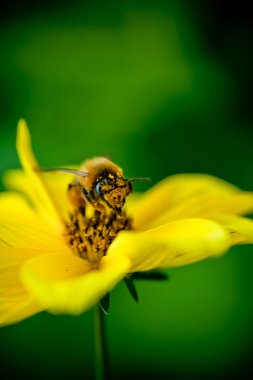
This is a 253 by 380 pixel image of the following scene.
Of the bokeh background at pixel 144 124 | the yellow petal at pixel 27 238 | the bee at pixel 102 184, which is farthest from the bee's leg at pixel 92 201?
the bokeh background at pixel 144 124

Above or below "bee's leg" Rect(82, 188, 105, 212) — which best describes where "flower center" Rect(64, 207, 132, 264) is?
below

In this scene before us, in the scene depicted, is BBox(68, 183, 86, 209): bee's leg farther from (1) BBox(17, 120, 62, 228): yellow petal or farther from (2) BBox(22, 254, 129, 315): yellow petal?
(2) BBox(22, 254, 129, 315): yellow petal

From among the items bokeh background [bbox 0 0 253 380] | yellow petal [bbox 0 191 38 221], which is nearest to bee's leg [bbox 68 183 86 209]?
yellow petal [bbox 0 191 38 221]

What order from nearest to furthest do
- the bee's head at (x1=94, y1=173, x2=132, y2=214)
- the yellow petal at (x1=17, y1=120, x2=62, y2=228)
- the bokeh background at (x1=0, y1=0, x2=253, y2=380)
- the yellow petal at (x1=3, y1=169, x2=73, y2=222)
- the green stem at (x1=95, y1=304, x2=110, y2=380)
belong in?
the green stem at (x1=95, y1=304, x2=110, y2=380), the bee's head at (x1=94, y1=173, x2=132, y2=214), the yellow petal at (x1=17, y1=120, x2=62, y2=228), the yellow petal at (x1=3, y1=169, x2=73, y2=222), the bokeh background at (x1=0, y1=0, x2=253, y2=380)

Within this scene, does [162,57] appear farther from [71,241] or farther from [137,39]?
[71,241]

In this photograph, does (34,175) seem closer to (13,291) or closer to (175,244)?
(13,291)

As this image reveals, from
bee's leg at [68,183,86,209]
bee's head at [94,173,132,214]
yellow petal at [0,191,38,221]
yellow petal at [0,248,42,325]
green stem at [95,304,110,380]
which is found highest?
bee's head at [94,173,132,214]
